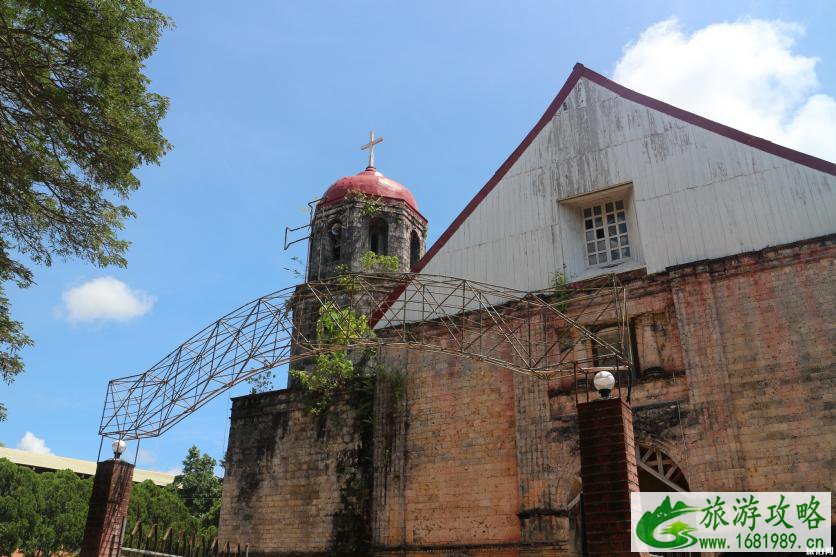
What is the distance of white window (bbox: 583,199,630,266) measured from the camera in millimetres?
14141

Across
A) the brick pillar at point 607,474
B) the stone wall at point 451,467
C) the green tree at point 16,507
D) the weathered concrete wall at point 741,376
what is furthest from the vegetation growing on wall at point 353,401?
the green tree at point 16,507

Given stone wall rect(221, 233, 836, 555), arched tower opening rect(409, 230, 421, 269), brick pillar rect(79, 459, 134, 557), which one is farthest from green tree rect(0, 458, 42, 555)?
arched tower opening rect(409, 230, 421, 269)

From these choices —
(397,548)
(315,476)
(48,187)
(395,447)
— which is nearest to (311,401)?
(315,476)

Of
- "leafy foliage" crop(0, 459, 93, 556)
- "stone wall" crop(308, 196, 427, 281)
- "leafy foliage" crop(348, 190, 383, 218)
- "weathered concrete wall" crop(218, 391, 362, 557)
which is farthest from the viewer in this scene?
"leafy foliage" crop(0, 459, 93, 556)

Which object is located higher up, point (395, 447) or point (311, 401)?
point (311, 401)

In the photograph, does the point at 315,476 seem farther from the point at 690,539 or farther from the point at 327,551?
the point at 690,539

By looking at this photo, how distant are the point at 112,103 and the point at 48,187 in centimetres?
169

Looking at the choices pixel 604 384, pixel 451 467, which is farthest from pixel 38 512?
pixel 604 384

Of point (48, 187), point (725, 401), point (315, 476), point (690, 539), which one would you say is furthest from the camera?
point (315, 476)

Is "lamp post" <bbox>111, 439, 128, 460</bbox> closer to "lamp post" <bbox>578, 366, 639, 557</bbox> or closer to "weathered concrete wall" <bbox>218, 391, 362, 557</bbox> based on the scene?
"weathered concrete wall" <bbox>218, 391, 362, 557</bbox>

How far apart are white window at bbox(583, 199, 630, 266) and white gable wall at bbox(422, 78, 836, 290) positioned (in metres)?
0.28

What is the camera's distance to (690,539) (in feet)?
24.7

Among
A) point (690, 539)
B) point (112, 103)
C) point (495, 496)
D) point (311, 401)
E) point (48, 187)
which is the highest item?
point (112, 103)

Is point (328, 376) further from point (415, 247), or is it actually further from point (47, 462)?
point (47, 462)
